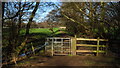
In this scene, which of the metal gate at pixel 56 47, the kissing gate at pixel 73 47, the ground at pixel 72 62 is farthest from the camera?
the metal gate at pixel 56 47

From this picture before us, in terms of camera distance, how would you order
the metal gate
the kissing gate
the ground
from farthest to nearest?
the metal gate
the kissing gate
the ground

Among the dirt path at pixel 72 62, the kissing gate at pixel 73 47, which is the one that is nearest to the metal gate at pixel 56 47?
the kissing gate at pixel 73 47

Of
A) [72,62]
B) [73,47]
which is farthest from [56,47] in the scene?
[72,62]

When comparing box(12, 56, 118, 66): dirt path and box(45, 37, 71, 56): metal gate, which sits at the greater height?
box(45, 37, 71, 56): metal gate

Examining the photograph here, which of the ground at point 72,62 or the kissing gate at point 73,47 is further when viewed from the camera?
the kissing gate at point 73,47

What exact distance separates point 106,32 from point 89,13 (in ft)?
5.72

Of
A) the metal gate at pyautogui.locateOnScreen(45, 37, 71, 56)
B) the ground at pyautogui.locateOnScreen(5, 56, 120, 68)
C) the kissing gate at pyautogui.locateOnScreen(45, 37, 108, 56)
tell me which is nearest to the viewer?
the ground at pyautogui.locateOnScreen(5, 56, 120, 68)

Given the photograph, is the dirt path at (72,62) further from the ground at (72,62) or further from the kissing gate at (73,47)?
the kissing gate at (73,47)

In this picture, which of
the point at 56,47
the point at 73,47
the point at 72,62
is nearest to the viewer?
the point at 72,62

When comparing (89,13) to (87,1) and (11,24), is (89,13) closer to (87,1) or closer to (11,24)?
(87,1)

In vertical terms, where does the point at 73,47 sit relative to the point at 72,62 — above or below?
above

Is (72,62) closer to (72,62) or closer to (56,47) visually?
(72,62)

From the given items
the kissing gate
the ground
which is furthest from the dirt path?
the kissing gate

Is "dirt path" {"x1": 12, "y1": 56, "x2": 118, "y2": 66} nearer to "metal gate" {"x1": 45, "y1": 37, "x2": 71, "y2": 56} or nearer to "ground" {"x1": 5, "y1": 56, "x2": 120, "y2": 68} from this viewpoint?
"ground" {"x1": 5, "y1": 56, "x2": 120, "y2": 68}
